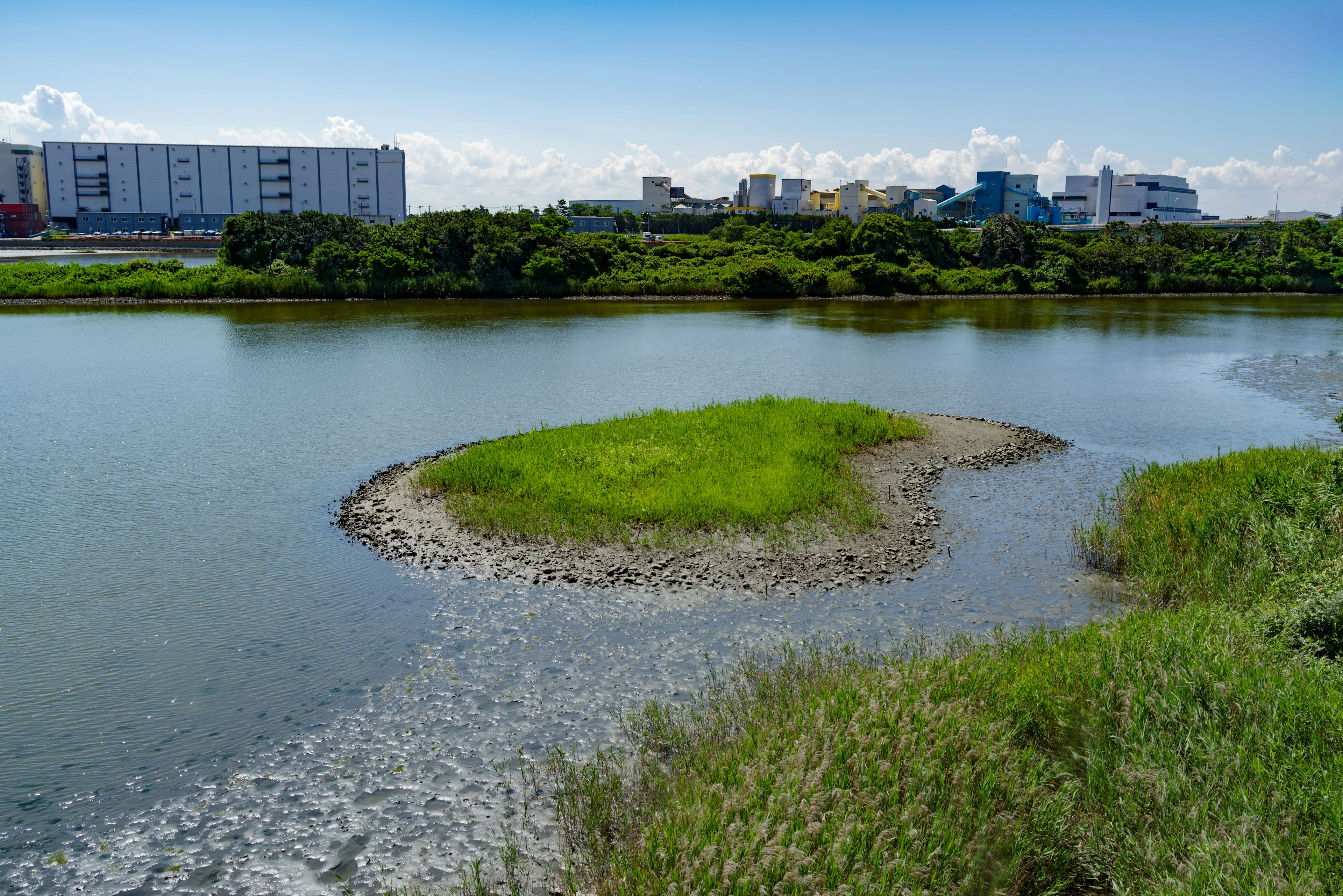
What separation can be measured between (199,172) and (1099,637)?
170837 mm

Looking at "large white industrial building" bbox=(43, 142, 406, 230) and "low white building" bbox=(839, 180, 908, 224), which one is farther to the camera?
"low white building" bbox=(839, 180, 908, 224)

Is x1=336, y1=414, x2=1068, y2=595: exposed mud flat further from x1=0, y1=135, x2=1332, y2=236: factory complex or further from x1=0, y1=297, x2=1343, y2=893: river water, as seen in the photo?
x1=0, y1=135, x2=1332, y2=236: factory complex

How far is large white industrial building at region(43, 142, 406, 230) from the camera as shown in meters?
146

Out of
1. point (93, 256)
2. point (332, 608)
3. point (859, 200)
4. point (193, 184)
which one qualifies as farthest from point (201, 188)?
point (332, 608)

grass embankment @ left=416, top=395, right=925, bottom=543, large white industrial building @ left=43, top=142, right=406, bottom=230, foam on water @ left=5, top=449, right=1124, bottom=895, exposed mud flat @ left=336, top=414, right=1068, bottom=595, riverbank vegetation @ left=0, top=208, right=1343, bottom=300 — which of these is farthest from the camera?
large white industrial building @ left=43, top=142, right=406, bottom=230

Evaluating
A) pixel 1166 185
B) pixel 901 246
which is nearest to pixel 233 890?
pixel 901 246

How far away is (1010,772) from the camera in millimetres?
8047

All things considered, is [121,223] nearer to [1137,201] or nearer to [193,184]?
[193,184]

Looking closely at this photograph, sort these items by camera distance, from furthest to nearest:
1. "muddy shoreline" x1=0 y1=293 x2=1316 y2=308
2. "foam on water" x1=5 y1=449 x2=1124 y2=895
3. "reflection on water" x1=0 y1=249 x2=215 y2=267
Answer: "reflection on water" x1=0 y1=249 x2=215 y2=267
"muddy shoreline" x1=0 y1=293 x2=1316 y2=308
"foam on water" x1=5 y1=449 x2=1124 y2=895

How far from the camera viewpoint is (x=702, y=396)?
3484cm

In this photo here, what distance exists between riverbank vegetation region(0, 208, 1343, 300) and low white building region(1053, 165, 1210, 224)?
262 feet

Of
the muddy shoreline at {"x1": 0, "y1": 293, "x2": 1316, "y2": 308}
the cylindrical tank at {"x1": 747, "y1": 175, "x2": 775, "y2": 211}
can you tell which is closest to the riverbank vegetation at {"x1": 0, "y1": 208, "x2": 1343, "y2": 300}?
the muddy shoreline at {"x1": 0, "y1": 293, "x2": 1316, "y2": 308}

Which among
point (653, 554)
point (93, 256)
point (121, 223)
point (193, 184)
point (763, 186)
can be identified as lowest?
point (653, 554)

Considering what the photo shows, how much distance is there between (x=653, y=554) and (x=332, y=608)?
5.94 m
